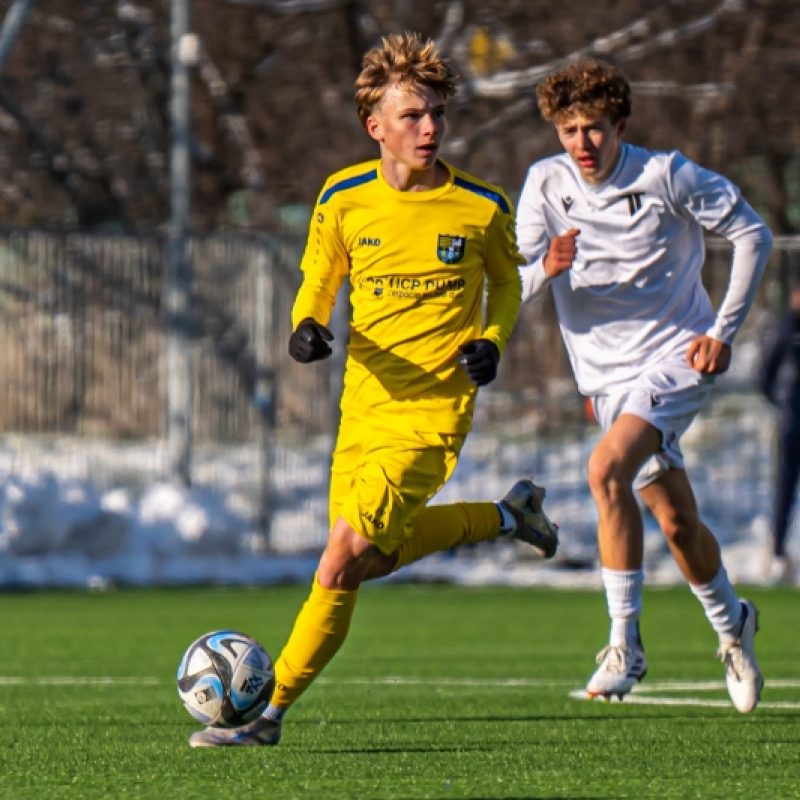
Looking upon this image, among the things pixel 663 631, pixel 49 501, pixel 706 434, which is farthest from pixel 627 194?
pixel 706 434

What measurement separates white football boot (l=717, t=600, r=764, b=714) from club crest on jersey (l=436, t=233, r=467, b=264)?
1.79 meters

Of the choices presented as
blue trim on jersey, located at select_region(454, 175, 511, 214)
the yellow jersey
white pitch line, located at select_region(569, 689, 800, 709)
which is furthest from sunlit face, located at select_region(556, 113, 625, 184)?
Answer: white pitch line, located at select_region(569, 689, 800, 709)

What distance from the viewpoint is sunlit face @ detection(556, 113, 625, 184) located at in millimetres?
6777

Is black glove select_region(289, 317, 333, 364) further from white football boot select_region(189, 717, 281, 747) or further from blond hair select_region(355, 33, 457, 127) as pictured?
white football boot select_region(189, 717, 281, 747)

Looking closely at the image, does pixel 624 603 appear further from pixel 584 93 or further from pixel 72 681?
pixel 72 681

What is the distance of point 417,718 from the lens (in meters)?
6.43

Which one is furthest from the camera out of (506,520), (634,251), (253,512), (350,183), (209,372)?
(209,372)

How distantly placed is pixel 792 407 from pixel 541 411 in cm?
242

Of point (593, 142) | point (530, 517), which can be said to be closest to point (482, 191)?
point (593, 142)

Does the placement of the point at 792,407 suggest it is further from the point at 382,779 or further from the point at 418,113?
the point at 382,779

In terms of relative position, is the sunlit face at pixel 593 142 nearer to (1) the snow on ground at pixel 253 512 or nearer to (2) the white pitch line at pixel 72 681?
(2) the white pitch line at pixel 72 681

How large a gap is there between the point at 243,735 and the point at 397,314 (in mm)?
1275

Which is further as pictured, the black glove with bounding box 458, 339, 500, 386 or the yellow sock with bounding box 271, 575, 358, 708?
the yellow sock with bounding box 271, 575, 358, 708

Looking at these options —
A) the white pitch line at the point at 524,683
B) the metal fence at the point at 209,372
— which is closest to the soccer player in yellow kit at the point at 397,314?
the white pitch line at the point at 524,683
